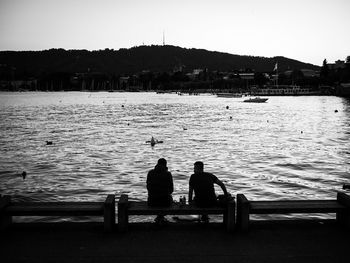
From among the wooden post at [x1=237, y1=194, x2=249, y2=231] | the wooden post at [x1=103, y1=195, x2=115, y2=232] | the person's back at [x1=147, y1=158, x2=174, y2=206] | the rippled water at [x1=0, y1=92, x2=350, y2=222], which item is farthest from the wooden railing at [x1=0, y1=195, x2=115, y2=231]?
the rippled water at [x1=0, y1=92, x2=350, y2=222]

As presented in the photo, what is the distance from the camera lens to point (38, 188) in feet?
71.0

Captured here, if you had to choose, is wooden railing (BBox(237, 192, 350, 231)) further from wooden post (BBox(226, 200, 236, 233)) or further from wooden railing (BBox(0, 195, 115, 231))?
wooden railing (BBox(0, 195, 115, 231))

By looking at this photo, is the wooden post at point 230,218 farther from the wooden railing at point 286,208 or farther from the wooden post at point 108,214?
the wooden post at point 108,214

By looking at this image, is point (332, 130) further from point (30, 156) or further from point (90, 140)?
point (30, 156)

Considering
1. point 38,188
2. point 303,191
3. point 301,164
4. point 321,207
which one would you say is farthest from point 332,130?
point 321,207

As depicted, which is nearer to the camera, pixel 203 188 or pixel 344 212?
pixel 344 212

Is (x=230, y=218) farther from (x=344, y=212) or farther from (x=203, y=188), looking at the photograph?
(x=344, y=212)

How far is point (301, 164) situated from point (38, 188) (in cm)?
1777

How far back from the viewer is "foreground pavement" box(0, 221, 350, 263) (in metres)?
7.96

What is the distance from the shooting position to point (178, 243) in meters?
8.60

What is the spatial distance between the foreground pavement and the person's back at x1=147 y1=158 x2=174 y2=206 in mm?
563

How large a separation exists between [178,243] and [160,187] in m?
1.62

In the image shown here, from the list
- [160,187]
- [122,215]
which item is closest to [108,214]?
[122,215]

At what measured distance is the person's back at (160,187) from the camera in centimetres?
967
